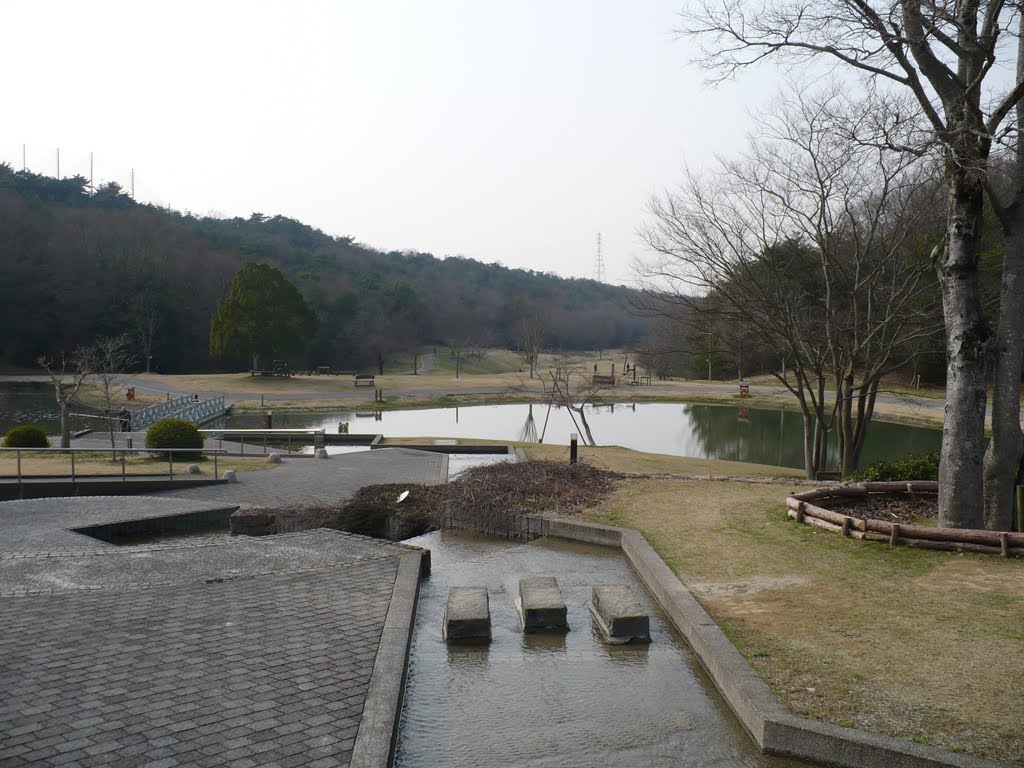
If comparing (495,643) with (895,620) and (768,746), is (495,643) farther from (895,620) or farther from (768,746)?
(895,620)

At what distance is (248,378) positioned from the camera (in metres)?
49.6

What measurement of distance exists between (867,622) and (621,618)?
195 centimetres

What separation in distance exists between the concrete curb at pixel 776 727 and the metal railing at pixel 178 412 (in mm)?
23291

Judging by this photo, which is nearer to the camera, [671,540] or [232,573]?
[232,573]

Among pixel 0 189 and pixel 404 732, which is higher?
pixel 0 189

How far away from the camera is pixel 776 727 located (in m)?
4.92

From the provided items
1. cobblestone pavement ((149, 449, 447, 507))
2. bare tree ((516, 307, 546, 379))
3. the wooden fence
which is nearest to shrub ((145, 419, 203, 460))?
cobblestone pavement ((149, 449, 447, 507))

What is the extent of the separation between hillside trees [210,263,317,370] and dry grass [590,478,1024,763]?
136 feet

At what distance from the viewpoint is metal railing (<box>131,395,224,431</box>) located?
28473 mm

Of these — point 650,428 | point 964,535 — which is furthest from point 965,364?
point 650,428

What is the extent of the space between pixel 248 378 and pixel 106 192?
4830 centimetres

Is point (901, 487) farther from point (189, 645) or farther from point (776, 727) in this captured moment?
point (189, 645)

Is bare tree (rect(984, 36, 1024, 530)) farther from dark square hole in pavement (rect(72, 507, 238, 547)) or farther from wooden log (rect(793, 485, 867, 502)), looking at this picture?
dark square hole in pavement (rect(72, 507, 238, 547))

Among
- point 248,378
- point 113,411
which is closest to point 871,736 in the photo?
point 113,411
